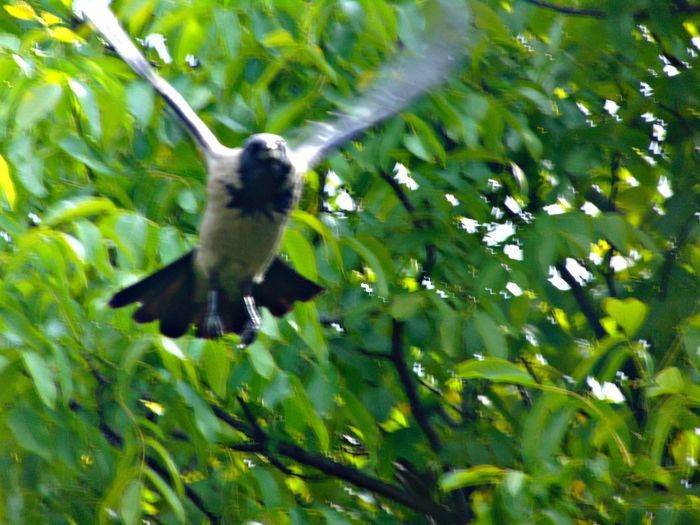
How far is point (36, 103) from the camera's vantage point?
303 centimetres

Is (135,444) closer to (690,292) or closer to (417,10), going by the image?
(417,10)

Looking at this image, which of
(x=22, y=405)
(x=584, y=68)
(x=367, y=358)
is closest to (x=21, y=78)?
(x=22, y=405)

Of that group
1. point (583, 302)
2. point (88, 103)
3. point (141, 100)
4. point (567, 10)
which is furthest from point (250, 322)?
point (567, 10)

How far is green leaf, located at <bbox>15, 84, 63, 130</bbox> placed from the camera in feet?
9.83

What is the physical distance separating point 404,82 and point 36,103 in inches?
45.4

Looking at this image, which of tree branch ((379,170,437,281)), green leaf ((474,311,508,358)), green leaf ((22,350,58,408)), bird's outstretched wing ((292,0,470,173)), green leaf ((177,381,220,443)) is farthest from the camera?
tree branch ((379,170,437,281))

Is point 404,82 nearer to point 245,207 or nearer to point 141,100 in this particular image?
point 245,207

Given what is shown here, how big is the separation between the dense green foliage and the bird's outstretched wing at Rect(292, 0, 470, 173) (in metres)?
0.07

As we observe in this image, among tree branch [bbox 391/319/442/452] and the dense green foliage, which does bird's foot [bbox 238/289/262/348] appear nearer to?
the dense green foliage

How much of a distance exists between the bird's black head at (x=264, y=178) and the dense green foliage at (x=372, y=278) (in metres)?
0.10

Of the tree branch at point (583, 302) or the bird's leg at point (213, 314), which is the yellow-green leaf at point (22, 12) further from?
the tree branch at point (583, 302)

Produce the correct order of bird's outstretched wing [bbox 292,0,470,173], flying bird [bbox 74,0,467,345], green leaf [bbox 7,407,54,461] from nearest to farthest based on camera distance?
1. green leaf [bbox 7,407,54,461]
2. flying bird [bbox 74,0,467,345]
3. bird's outstretched wing [bbox 292,0,470,173]

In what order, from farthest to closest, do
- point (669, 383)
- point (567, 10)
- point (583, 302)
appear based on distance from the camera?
point (583, 302) → point (567, 10) → point (669, 383)

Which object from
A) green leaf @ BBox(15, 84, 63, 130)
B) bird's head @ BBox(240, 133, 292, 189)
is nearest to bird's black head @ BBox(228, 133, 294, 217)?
bird's head @ BBox(240, 133, 292, 189)
